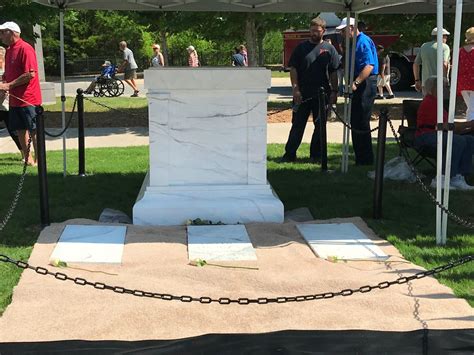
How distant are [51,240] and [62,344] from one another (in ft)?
7.41

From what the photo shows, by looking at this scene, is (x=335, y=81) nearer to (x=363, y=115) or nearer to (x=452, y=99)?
(x=363, y=115)

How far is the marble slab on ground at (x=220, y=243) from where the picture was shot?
18.0ft

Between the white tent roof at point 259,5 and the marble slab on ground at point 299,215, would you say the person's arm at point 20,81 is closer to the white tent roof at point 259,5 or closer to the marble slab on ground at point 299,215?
the white tent roof at point 259,5

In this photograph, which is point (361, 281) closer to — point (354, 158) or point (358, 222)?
point (358, 222)

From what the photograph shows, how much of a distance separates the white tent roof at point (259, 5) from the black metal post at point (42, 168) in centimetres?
249

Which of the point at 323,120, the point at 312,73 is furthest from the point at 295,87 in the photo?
the point at 323,120

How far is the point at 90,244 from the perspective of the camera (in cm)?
573

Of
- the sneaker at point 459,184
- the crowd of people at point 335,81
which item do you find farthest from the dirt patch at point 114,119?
the sneaker at point 459,184

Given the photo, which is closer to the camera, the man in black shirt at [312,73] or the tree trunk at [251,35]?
the man in black shirt at [312,73]

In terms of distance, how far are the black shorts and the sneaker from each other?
548cm

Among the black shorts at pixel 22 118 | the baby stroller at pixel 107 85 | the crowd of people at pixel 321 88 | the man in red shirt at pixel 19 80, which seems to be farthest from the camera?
the baby stroller at pixel 107 85

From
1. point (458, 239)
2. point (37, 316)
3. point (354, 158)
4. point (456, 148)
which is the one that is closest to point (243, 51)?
point (354, 158)

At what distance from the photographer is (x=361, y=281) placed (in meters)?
4.89

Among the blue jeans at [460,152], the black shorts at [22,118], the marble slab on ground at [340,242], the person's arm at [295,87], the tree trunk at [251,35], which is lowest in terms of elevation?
the marble slab on ground at [340,242]
